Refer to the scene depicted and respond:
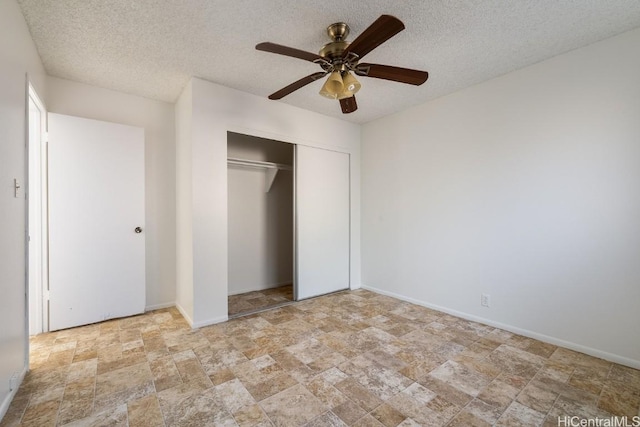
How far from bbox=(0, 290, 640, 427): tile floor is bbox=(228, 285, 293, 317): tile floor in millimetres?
541

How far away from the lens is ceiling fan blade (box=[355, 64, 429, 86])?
76.9 inches

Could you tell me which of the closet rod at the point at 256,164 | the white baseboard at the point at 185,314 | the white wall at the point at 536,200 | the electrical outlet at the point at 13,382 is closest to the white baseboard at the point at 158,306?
the white baseboard at the point at 185,314

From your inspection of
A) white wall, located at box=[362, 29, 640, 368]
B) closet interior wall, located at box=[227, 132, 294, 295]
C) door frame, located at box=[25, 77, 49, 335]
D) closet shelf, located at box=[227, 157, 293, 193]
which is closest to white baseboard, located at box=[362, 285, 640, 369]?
white wall, located at box=[362, 29, 640, 368]

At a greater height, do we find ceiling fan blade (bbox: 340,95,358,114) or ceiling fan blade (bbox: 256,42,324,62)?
ceiling fan blade (bbox: 256,42,324,62)

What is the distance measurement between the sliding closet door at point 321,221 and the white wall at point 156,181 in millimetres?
1597

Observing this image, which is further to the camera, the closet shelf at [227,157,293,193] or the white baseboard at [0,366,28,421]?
the closet shelf at [227,157,293,193]

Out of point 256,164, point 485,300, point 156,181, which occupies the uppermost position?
point 256,164

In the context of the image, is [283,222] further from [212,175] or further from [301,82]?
[301,82]

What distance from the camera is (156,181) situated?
3387mm

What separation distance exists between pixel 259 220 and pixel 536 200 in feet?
11.2

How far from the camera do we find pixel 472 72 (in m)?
2.71

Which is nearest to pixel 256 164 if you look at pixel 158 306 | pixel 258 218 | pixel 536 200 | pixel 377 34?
pixel 258 218

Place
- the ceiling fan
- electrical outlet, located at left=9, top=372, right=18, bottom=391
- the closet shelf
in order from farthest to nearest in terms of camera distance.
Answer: the closet shelf
the ceiling fan
electrical outlet, located at left=9, top=372, right=18, bottom=391

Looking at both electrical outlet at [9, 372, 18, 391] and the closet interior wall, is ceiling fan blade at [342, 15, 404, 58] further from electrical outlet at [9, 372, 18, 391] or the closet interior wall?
electrical outlet at [9, 372, 18, 391]
